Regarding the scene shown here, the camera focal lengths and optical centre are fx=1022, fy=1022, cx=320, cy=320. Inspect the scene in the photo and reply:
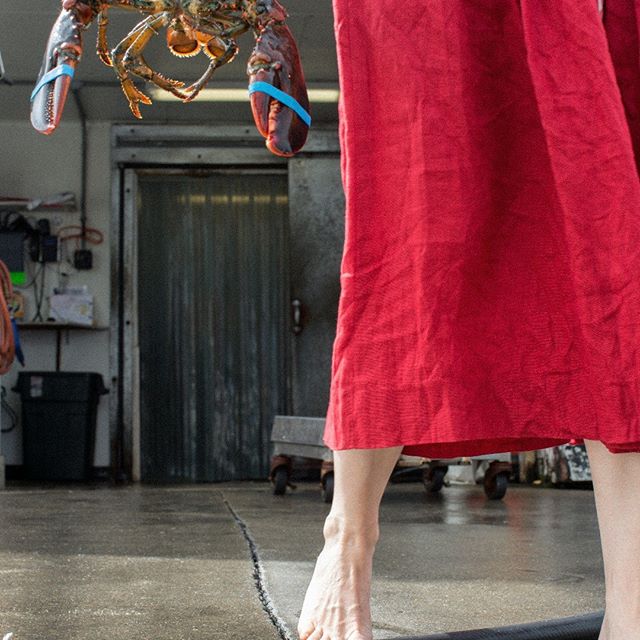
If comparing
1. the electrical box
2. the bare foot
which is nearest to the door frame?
the electrical box

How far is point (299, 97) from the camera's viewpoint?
102cm

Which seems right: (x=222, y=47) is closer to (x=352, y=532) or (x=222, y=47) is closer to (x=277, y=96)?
(x=277, y=96)

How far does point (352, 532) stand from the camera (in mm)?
1088

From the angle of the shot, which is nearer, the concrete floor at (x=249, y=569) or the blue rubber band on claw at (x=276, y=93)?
the blue rubber band on claw at (x=276, y=93)

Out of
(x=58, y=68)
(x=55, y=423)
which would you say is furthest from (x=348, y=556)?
(x=55, y=423)

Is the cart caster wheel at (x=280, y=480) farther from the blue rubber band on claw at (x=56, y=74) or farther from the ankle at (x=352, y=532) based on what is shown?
the blue rubber band on claw at (x=56, y=74)

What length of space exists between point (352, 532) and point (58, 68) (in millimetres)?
566

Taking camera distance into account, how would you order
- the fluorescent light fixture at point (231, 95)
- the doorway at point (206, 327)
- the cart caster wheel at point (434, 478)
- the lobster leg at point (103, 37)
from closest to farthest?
1. the lobster leg at point (103, 37)
2. the cart caster wheel at point (434, 478)
3. the fluorescent light fixture at point (231, 95)
4. the doorway at point (206, 327)

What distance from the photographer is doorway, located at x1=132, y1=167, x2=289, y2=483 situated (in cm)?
744

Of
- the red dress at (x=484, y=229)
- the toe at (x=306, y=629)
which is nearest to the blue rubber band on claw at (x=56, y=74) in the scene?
the red dress at (x=484, y=229)

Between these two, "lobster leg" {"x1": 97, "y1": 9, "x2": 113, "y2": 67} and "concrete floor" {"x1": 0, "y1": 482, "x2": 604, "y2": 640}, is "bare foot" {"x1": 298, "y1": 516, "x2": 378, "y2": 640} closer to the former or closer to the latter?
"concrete floor" {"x1": 0, "y1": 482, "x2": 604, "y2": 640}

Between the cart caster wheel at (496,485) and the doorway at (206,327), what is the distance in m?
3.05

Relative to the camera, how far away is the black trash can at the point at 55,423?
707cm

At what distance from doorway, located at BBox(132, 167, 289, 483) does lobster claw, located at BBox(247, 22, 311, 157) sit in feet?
21.4
